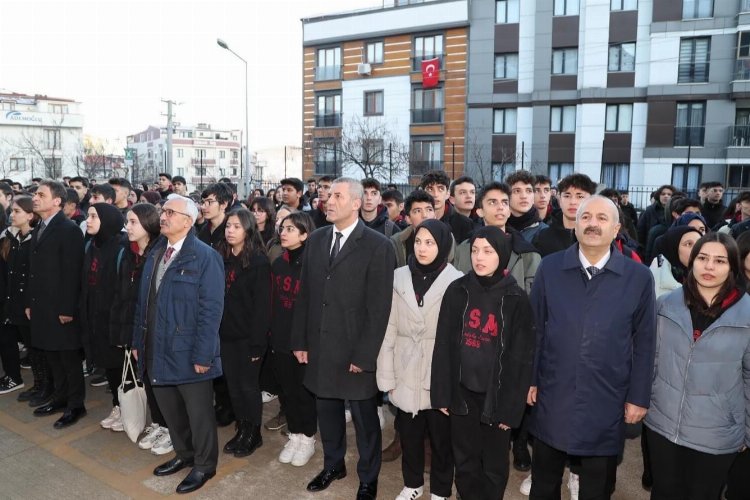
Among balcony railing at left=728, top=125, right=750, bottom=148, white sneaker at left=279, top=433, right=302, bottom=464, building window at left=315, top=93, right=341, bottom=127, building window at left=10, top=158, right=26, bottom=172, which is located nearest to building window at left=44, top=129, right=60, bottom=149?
building window at left=10, top=158, right=26, bottom=172

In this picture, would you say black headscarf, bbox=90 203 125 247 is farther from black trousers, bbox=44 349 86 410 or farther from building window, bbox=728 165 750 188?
building window, bbox=728 165 750 188

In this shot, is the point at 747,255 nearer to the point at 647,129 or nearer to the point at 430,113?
the point at 647,129

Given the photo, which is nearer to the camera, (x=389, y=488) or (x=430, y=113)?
(x=389, y=488)

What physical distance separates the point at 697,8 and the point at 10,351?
1111 inches

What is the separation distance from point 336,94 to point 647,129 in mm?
17457

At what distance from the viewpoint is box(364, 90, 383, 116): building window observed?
31250mm

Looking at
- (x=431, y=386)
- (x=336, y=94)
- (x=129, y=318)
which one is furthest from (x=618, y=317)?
(x=336, y=94)

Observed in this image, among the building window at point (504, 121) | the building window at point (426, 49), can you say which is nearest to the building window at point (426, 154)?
the building window at point (504, 121)

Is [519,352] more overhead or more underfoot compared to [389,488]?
more overhead

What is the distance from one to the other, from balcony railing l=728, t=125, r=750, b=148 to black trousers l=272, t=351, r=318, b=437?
25948 mm

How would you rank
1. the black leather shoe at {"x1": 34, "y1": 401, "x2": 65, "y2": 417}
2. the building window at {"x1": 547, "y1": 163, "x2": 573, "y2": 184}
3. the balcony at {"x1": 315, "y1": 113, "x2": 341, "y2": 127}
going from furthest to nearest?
the balcony at {"x1": 315, "y1": 113, "x2": 341, "y2": 127}
the building window at {"x1": 547, "y1": 163, "x2": 573, "y2": 184}
the black leather shoe at {"x1": 34, "y1": 401, "x2": 65, "y2": 417}

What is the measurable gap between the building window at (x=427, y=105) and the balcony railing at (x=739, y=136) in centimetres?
1367

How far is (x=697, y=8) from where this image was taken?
77.8ft

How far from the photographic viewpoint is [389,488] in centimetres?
396
